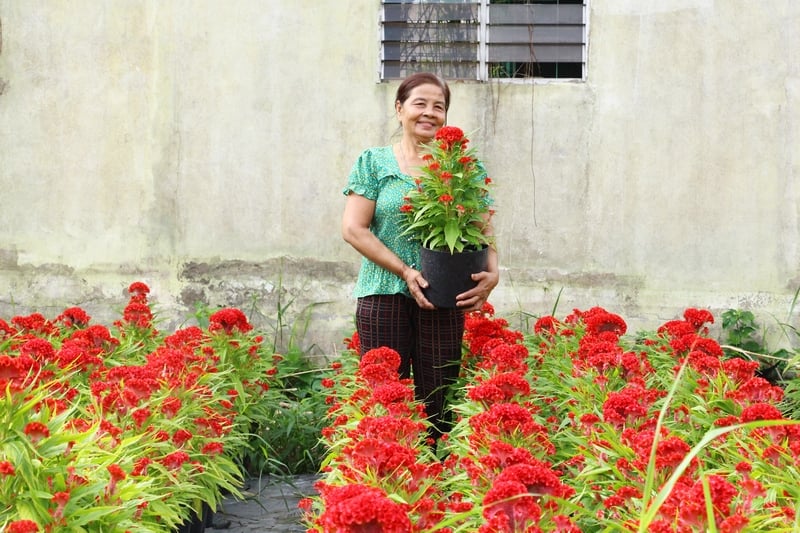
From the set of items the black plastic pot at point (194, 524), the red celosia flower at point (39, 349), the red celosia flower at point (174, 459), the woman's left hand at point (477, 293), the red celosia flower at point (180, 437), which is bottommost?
the black plastic pot at point (194, 524)

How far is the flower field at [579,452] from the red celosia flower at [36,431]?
30.0 inches

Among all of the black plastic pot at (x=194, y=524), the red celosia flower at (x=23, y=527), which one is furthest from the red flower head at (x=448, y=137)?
the red celosia flower at (x=23, y=527)

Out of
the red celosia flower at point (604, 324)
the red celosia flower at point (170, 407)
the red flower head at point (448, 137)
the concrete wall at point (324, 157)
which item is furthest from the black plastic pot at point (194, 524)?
the concrete wall at point (324, 157)

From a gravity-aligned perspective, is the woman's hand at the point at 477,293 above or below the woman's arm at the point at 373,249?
below

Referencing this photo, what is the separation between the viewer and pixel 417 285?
388 centimetres

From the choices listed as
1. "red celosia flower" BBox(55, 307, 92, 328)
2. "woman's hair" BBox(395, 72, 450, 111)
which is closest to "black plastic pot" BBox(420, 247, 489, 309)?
"woman's hair" BBox(395, 72, 450, 111)

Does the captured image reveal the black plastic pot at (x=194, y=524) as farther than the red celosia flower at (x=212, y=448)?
No

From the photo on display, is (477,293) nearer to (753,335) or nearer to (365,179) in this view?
(365,179)

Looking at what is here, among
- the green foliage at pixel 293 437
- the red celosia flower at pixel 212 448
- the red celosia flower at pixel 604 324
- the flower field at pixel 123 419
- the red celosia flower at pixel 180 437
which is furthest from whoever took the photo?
the green foliage at pixel 293 437

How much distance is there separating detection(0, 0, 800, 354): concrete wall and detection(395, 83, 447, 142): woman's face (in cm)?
219

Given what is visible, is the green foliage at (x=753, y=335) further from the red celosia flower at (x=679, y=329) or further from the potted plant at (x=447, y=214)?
the potted plant at (x=447, y=214)

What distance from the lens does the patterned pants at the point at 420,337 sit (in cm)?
396

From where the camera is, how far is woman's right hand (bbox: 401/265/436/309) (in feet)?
12.6

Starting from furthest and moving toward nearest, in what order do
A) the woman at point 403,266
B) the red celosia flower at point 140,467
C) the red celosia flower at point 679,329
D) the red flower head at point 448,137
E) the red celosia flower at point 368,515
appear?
the red celosia flower at point 679,329, the woman at point 403,266, the red flower head at point 448,137, the red celosia flower at point 140,467, the red celosia flower at point 368,515
